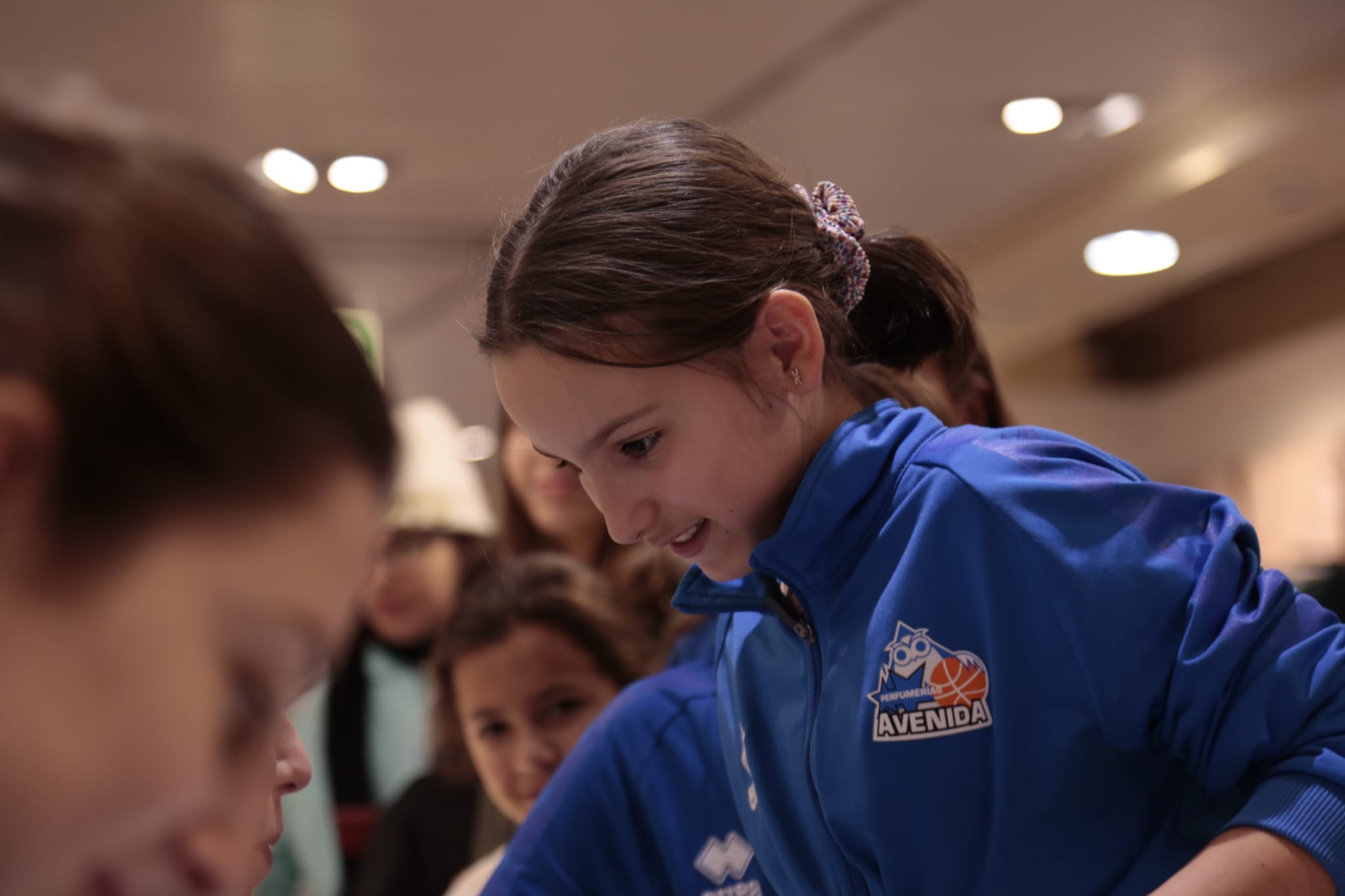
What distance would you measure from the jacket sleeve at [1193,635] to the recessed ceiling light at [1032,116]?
299 cm

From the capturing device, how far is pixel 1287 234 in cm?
469

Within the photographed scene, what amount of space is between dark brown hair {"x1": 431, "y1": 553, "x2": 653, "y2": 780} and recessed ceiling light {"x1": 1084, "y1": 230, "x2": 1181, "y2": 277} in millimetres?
3184

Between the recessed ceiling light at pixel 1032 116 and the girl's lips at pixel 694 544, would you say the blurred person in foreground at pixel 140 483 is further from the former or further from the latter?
the recessed ceiling light at pixel 1032 116

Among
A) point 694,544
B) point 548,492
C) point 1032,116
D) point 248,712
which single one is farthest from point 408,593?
point 1032,116

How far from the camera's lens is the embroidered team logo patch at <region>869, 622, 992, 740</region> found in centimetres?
81

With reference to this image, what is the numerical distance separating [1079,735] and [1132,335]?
6.31 m

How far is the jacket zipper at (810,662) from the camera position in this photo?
0.87 meters

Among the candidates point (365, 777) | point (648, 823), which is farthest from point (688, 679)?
point (365, 777)

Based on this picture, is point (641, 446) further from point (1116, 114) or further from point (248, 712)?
point (1116, 114)

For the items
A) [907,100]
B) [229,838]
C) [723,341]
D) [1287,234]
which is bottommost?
[229,838]

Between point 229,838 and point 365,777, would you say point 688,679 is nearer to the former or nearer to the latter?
point 229,838

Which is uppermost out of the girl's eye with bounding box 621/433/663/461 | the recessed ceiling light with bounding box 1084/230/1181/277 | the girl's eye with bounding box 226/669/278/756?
the recessed ceiling light with bounding box 1084/230/1181/277

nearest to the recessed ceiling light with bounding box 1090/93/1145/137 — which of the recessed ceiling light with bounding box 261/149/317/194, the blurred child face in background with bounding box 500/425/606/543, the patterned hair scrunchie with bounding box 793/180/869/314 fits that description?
the recessed ceiling light with bounding box 261/149/317/194

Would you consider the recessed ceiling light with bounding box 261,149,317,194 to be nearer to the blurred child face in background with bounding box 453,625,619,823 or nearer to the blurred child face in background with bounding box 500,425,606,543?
the blurred child face in background with bounding box 500,425,606,543
